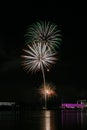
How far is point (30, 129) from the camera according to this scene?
7175 cm

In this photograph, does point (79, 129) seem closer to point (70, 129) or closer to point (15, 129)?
point (70, 129)

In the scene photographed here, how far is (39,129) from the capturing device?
→ 72188mm

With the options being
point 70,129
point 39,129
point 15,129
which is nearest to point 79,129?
point 70,129

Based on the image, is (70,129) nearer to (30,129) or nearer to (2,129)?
(30,129)

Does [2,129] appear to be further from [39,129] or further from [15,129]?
[39,129]

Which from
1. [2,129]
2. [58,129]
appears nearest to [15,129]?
[2,129]

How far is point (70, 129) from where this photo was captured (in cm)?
7050

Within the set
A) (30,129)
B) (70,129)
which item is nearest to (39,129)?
(30,129)

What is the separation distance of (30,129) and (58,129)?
5522 millimetres

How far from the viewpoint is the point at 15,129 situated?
236 feet

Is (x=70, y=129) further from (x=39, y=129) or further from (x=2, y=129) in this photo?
(x=2, y=129)

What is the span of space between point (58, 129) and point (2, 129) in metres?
10.9

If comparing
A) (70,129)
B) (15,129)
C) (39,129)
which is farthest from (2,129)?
(70,129)

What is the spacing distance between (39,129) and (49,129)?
207 cm
